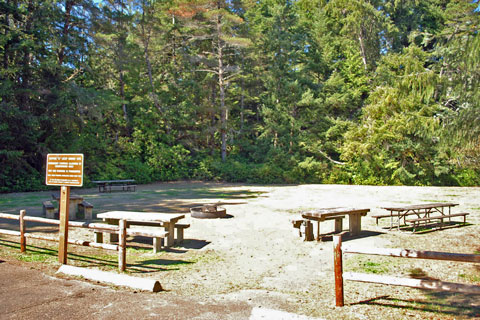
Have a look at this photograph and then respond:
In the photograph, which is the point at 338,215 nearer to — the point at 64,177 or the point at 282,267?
the point at 282,267

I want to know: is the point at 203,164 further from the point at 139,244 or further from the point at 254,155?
the point at 139,244

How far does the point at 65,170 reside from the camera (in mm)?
5758

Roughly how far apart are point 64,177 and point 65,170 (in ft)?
0.38

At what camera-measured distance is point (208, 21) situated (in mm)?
28828

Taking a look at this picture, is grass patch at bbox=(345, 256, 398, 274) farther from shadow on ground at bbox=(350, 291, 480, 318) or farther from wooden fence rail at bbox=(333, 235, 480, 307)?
wooden fence rail at bbox=(333, 235, 480, 307)

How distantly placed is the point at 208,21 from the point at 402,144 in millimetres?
17544

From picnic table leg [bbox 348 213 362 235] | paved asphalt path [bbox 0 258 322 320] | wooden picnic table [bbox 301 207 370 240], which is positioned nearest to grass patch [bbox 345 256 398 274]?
wooden picnic table [bbox 301 207 370 240]

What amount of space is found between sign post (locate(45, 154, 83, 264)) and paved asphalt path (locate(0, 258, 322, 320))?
35.9 inches

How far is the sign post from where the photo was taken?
567cm

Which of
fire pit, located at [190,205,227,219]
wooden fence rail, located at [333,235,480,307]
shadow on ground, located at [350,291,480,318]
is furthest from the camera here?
fire pit, located at [190,205,227,219]

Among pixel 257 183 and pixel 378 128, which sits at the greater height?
pixel 378 128

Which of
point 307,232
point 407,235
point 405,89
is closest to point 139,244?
point 307,232

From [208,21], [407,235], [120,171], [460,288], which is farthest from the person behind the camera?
[208,21]

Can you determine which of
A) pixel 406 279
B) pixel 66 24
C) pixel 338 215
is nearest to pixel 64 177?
pixel 406 279
